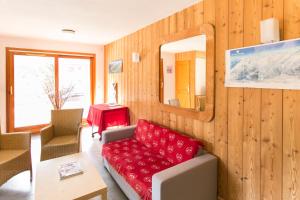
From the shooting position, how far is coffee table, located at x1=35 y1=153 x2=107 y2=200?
1.58m

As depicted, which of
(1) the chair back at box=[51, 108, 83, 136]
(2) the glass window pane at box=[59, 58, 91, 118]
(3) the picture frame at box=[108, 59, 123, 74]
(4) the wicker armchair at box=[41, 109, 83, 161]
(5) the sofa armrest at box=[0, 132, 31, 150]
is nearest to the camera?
(5) the sofa armrest at box=[0, 132, 31, 150]

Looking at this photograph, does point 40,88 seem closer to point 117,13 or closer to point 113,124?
point 113,124

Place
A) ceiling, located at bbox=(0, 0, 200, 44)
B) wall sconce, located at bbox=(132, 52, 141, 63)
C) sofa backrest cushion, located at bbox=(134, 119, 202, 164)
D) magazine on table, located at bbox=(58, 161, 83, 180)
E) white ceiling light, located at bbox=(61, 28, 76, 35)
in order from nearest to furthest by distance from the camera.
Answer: magazine on table, located at bbox=(58, 161, 83, 180)
sofa backrest cushion, located at bbox=(134, 119, 202, 164)
ceiling, located at bbox=(0, 0, 200, 44)
wall sconce, located at bbox=(132, 52, 141, 63)
white ceiling light, located at bbox=(61, 28, 76, 35)

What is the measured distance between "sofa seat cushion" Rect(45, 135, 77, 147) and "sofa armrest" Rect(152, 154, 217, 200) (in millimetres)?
1775

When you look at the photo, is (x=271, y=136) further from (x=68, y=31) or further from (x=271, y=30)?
(x=68, y=31)

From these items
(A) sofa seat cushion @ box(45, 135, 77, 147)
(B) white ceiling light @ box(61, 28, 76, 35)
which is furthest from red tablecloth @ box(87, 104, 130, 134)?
(B) white ceiling light @ box(61, 28, 76, 35)

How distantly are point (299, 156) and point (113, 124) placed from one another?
316cm

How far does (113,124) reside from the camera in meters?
4.00

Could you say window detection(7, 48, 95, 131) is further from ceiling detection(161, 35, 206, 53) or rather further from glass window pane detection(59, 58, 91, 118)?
ceiling detection(161, 35, 206, 53)

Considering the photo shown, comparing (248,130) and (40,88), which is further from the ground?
(40,88)

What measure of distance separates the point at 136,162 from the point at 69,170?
0.72m

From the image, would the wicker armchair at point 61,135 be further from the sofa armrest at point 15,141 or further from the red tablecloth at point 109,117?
the red tablecloth at point 109,117

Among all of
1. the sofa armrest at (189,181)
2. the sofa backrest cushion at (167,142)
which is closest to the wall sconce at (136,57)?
the sofa backrest cushion at (167,142)

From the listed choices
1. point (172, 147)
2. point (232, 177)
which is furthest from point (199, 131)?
point (232, 177)
